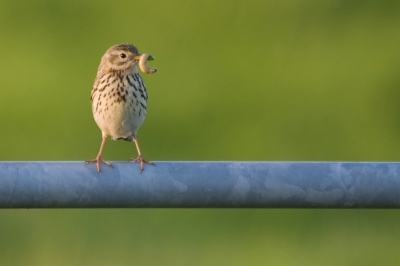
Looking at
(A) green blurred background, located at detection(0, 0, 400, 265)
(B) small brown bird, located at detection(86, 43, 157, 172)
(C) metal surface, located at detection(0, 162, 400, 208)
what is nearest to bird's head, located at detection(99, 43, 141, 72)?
(B) small brown bird, located at detection(86, 43, 157, 172)

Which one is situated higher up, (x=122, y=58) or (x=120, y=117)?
(x=122, y=58)

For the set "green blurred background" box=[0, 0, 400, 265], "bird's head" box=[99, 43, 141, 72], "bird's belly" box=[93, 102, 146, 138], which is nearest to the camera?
"bird's belly" box=[93, 102, 146, 138]

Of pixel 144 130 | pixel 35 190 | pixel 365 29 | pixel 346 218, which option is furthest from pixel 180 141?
pixel 35 190

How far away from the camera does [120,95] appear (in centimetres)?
696

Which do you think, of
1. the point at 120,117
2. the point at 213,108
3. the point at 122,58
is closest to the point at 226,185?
→ the point at 120,117

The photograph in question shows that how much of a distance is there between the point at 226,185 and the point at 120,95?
10.8 feet

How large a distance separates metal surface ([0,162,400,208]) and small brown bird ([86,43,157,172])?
3.05m

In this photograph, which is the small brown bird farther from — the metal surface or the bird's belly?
the metal surface

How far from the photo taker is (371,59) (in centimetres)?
1359

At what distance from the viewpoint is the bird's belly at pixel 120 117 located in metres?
6.91

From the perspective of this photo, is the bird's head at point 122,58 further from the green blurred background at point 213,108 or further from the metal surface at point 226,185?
the metal surface at point 226,185

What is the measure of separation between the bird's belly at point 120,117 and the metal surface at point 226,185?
122 inches

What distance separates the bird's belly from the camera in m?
6.91

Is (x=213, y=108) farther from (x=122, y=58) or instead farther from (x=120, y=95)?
(x=120, y=95)
